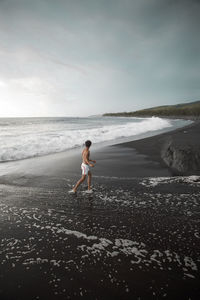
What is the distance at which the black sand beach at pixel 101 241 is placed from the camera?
94.8 inches

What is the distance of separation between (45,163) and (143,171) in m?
5.55

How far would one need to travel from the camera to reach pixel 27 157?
11.3 metres

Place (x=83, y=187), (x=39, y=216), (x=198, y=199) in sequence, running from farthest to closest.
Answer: (x=83, y=187), (x=198, y=199), (x=39, y=216)

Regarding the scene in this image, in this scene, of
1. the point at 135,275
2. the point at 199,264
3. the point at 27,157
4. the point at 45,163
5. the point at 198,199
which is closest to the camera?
the point at 135,275

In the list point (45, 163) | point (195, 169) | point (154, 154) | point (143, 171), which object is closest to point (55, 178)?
point (45, 163)

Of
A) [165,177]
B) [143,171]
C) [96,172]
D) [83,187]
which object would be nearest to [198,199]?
[165,177]

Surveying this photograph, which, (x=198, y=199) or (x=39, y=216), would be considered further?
(x=198, y=199)

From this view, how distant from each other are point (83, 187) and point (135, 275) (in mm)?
3908

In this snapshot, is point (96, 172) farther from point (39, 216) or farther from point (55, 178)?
point (39, 216)

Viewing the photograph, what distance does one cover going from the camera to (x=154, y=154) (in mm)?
11602

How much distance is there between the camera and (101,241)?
335 cm

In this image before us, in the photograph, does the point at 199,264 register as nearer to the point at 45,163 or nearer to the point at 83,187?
the point at 83,187

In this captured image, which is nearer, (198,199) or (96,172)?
(198,199)

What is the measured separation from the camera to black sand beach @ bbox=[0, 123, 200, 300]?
7.90ft
